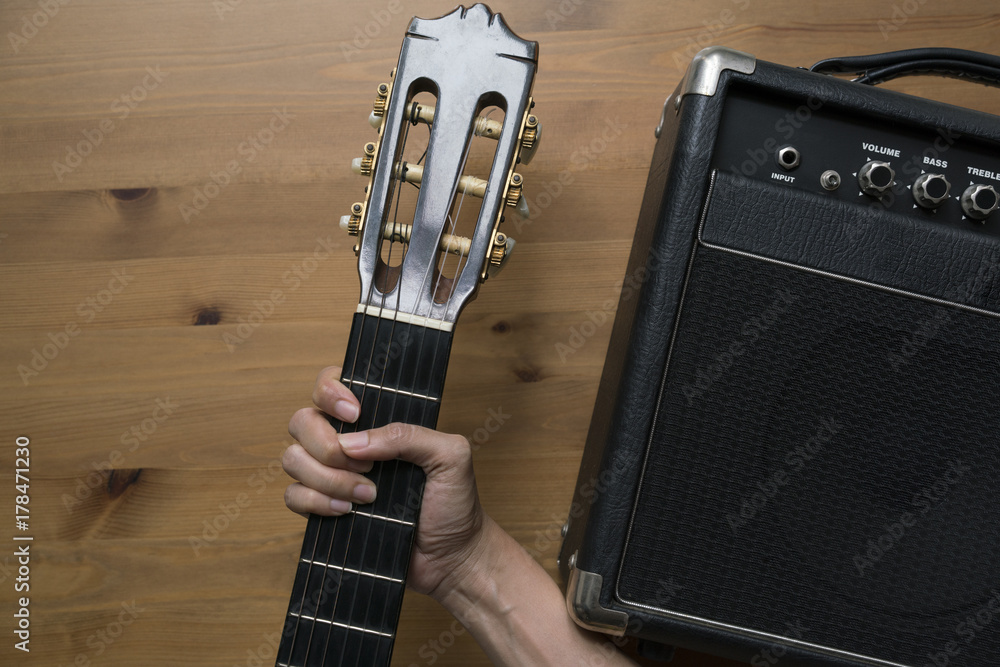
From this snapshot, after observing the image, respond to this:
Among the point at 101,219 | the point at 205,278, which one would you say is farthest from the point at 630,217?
the point at 101,219

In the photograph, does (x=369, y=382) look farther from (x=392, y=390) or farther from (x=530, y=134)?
(x=530, y=134)

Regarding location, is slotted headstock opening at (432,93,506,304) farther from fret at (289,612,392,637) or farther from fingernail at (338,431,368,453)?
fret at (289,612,392,637)

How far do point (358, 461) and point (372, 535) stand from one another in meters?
0.07

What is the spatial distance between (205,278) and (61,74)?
305 millimetres

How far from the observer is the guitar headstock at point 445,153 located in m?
0.54

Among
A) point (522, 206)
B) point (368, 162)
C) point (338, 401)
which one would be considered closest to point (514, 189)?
point (522, 206)

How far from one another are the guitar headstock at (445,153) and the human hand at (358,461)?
95 millimetres

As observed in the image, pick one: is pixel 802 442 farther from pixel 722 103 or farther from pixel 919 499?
pixel 722 103

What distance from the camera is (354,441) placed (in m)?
0.54

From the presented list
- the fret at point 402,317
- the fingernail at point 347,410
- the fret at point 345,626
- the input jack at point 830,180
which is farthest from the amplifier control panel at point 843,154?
the fret at point 345,626

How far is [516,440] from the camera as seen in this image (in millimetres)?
743

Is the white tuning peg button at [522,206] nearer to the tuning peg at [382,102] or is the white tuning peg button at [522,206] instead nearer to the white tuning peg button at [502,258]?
the white tuning peg button at [502,258]

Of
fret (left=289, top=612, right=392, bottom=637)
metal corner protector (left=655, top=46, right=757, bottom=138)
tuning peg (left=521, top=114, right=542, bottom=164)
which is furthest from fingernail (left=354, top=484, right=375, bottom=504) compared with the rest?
metal corner protector (left=655, top=46, right=757, bottom=138)

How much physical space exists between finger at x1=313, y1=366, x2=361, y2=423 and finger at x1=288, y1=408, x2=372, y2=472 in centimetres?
1
